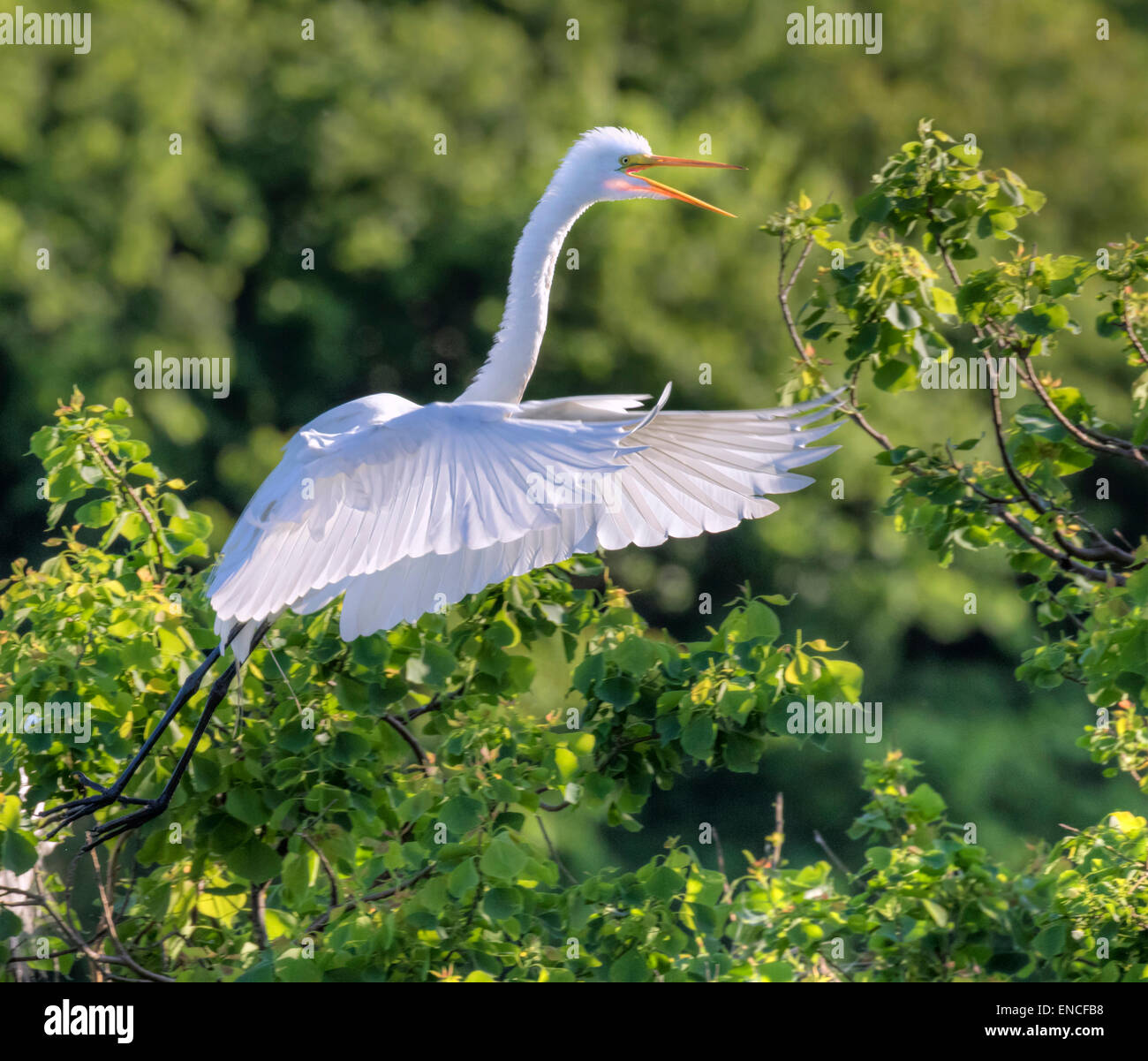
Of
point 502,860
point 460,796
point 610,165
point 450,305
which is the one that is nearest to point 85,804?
point 460,796

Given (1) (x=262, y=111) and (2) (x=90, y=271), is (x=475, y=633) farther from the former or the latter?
(1) (x=262, y=111)

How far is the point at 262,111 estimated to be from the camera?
322 inches

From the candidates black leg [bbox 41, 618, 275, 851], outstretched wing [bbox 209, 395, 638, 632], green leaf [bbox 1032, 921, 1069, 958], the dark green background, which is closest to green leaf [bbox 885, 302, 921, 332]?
outstretched wing [bbox 209, 395, 638, 632]

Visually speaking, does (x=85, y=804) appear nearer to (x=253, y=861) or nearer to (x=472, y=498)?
(x=253, y=861)

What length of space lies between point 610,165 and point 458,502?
106cm

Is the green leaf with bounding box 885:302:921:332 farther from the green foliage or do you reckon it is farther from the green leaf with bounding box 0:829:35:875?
the green leaf with bounding box 0:829:35:875

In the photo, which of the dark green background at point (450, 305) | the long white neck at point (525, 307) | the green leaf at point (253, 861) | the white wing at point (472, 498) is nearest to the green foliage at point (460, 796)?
the green leaf at point (253, 861)

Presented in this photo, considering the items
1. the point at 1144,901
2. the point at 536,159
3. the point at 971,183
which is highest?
the point at 536,159

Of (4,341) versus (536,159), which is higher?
(536,159)

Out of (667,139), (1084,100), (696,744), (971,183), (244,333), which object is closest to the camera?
(696,744)

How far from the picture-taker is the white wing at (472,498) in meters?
2.22

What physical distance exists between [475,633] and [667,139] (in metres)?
5.37

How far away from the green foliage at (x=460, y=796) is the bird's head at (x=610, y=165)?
920 millimetres

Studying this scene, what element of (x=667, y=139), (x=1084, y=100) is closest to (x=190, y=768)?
(x=667, y=139)
